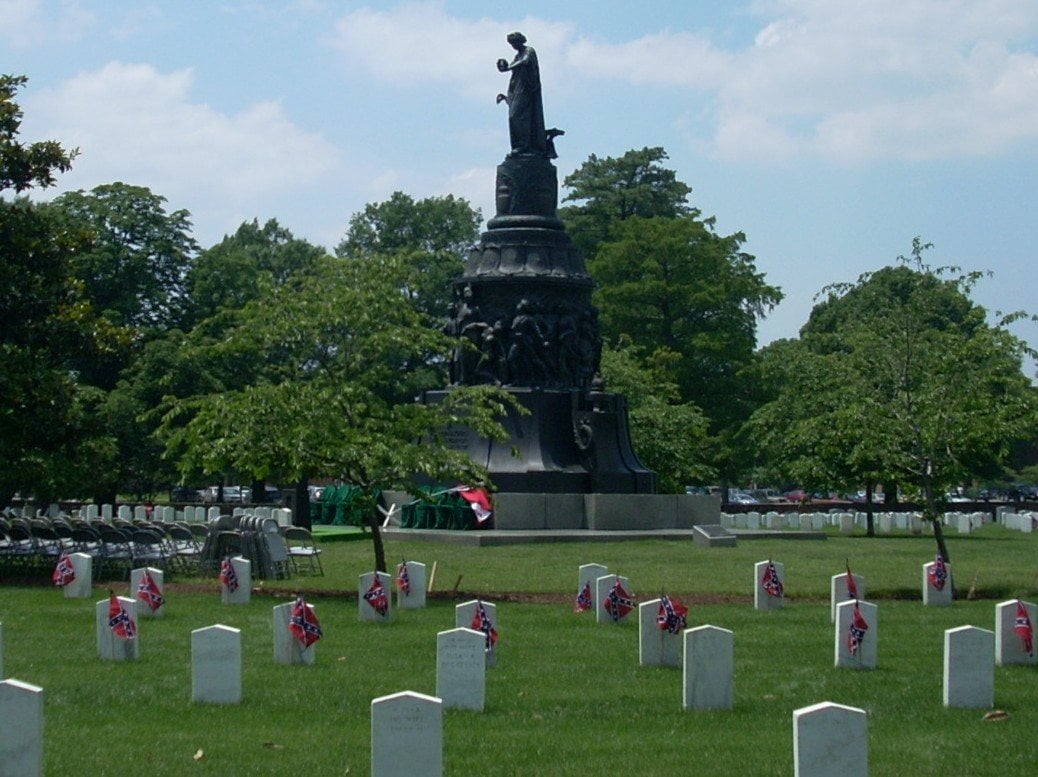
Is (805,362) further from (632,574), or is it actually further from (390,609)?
(390,609)

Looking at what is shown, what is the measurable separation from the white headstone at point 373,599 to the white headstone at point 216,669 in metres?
5.86

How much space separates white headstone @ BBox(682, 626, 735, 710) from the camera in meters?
12.8

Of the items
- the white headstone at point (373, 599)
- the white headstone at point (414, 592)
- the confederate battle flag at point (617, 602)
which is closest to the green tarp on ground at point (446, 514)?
the white headstone at point (414, 592)

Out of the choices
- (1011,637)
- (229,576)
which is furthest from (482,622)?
(229,576)

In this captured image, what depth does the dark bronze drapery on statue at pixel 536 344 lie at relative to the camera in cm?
3800

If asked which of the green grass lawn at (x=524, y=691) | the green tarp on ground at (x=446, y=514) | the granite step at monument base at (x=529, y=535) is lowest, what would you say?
Result: the green grass lawn at (x=524, y=691)

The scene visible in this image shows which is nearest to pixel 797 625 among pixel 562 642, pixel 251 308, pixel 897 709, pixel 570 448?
pixel 562 642

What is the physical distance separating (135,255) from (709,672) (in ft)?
171

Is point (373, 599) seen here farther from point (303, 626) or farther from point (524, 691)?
point (524, 691)

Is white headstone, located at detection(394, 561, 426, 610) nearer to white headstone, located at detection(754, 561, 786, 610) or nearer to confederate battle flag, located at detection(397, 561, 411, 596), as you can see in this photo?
confederate battle flag, located at detection(397, 561, 411, 596)

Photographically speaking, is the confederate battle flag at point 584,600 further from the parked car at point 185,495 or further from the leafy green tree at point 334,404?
the parked car at point 185,495

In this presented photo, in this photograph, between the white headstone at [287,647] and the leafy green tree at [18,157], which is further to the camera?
the leafy green tree at [18,157]

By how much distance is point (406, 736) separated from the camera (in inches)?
367

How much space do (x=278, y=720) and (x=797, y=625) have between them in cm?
865
